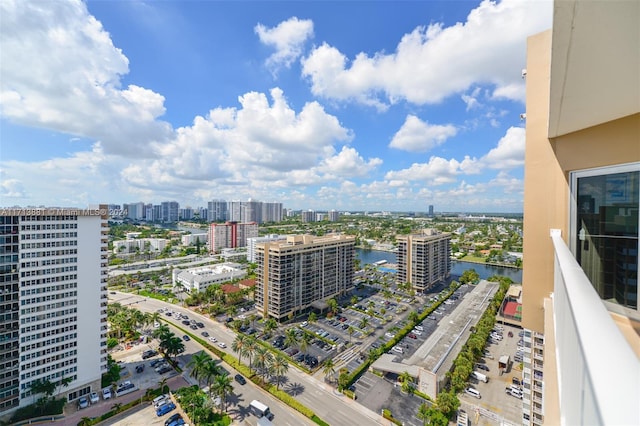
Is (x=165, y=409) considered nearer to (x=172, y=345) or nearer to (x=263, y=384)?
(x=172, y=345)

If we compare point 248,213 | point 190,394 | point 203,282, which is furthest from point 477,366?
point 248,213

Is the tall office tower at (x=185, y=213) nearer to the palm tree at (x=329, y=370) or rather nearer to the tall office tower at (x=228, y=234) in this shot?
the tall office tower at (x=228, y=234)

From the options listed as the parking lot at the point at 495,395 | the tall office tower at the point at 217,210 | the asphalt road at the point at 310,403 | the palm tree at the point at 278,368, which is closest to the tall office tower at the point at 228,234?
the asphalt road at the point at 310,403

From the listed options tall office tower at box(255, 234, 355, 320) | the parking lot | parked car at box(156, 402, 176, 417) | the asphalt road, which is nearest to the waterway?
tall office tower at box(255, 234, 355, 320)

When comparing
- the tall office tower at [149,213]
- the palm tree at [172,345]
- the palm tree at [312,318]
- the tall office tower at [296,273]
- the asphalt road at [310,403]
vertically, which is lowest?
the asphalt road at [310,403]

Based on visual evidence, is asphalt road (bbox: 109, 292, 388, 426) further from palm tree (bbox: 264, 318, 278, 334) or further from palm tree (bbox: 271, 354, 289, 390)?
palm tree (bbox: 264, 318, 278, 334)
